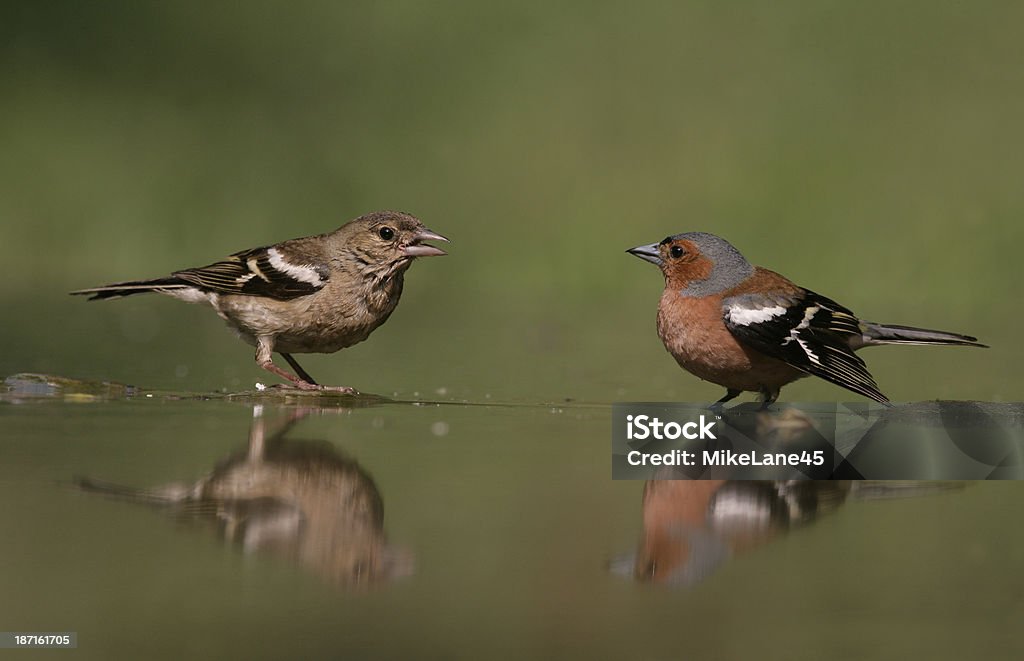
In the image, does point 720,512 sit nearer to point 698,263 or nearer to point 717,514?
point 717,514

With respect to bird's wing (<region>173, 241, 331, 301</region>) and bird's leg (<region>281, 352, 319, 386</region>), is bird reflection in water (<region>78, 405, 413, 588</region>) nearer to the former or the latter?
bird's wing (<region>173, 241, 331, 301</region>)

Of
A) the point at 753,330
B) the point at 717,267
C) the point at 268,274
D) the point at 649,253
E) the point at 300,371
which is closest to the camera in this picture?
the point at 753,330

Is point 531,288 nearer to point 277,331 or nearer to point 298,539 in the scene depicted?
point 277,331

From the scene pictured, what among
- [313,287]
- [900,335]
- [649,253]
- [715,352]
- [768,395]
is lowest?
[768,395]

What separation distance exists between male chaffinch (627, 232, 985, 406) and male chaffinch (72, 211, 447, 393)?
121 cm

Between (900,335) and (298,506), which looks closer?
(298,506)

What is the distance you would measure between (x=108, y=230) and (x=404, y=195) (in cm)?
297

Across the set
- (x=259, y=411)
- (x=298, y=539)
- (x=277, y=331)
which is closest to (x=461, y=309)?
(x=277, y=331)

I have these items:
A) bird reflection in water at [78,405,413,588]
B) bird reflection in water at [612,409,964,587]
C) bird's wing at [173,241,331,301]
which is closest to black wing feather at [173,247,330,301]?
bird's wing at [173,241,331,301]

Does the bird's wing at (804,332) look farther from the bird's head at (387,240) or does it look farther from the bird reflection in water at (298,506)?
the bird reflection in water at (298,506)

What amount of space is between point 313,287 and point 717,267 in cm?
190

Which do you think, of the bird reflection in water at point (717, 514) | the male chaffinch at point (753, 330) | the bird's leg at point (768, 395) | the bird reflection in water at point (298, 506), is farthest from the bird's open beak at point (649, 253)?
the bird reflection in water at point (298, 506)

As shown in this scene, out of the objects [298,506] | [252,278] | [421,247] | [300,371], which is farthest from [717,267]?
[298,506]

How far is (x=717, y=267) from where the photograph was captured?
236 inches
